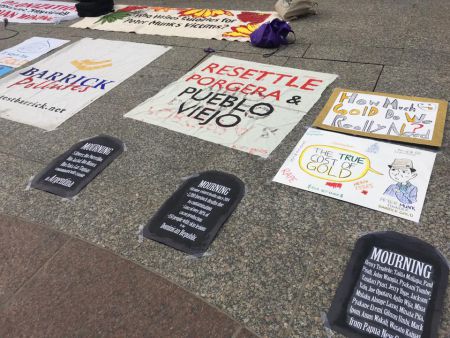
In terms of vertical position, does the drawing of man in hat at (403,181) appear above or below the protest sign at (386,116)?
below

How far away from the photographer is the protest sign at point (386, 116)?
254 centimetres

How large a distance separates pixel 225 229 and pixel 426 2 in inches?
161

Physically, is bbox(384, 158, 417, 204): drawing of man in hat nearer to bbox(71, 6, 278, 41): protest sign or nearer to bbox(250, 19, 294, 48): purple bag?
bbox(250, 19, 294, 48): purple bag

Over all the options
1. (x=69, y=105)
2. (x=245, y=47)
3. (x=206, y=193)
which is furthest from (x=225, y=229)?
(x=245, y=47)

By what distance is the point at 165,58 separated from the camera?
13.3 ft

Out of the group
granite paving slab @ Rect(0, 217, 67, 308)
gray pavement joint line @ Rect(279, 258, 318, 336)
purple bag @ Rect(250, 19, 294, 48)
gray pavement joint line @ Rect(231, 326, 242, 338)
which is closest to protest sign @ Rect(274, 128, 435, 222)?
gray pavement joint line @ Rect(279, 258, 318, 336)

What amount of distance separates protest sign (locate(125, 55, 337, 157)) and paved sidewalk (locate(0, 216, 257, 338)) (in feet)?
3.82

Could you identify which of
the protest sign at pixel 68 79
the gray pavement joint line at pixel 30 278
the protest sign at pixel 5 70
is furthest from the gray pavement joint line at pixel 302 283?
the protest sign at pixel 5 70

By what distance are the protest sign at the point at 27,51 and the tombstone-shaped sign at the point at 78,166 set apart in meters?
2.14

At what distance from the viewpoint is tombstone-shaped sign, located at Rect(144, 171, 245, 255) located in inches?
82.7

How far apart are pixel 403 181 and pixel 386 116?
0.69m

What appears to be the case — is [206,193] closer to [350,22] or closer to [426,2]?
[350,22]

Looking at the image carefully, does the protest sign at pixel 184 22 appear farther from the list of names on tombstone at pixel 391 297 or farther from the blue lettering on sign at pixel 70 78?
the list of names on tombstone at pixel 391 297

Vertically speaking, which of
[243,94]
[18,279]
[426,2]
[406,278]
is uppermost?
[426,2]
